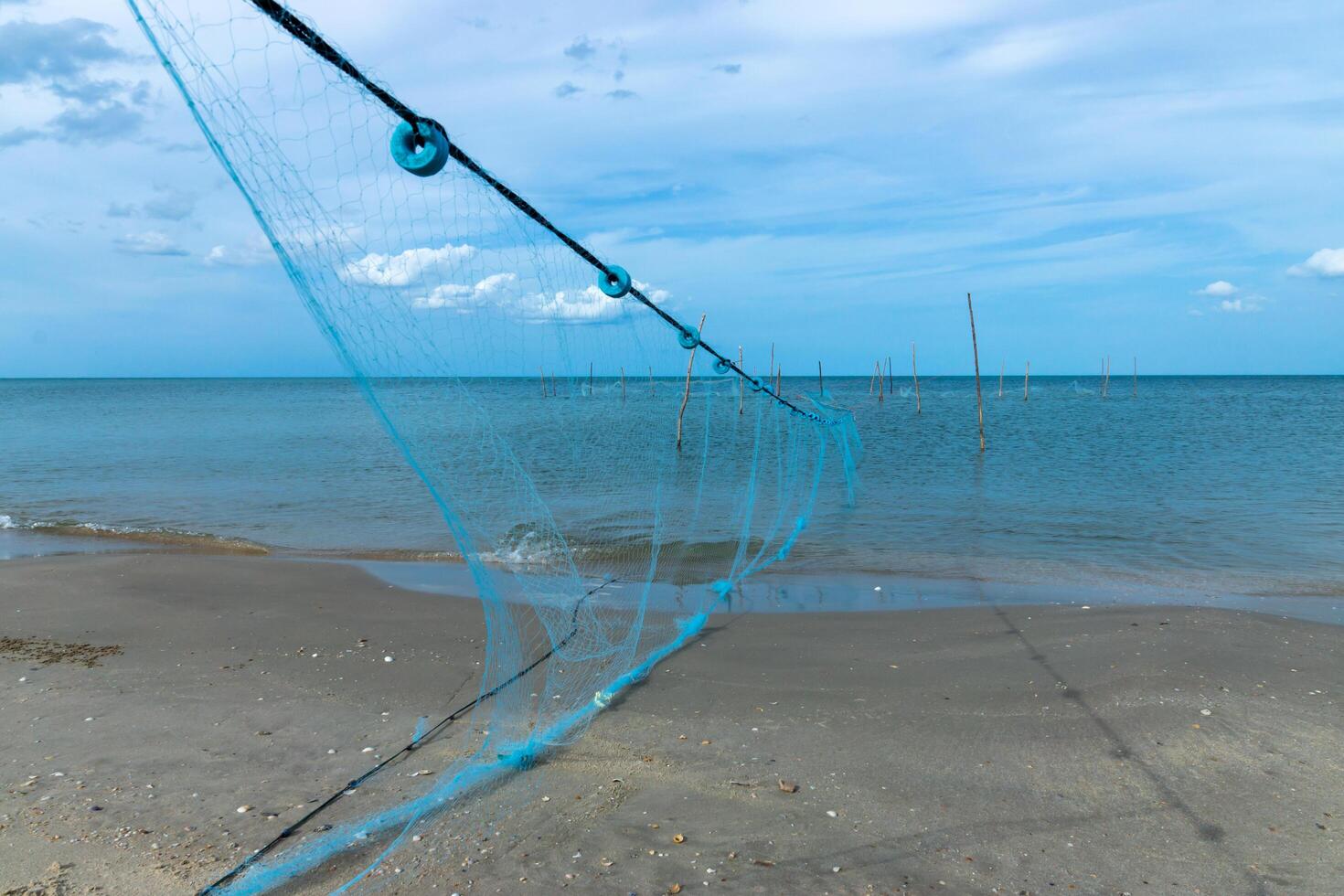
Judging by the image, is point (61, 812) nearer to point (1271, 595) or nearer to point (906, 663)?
point (906, 663)

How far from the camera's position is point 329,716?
5254 millimetres

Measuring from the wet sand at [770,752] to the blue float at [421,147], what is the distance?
278 centimetres

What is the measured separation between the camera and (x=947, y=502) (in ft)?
51.7

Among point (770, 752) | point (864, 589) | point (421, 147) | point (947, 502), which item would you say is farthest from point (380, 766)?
point (947, 502)

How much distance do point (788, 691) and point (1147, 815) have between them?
87.1 inches

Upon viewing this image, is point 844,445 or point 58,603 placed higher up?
point 844,445

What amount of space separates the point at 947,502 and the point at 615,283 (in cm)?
1156

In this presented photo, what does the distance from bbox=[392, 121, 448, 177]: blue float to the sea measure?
10.3 feet

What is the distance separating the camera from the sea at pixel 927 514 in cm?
941

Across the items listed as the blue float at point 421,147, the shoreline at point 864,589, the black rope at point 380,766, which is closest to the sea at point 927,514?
the shoreline at point 864,589

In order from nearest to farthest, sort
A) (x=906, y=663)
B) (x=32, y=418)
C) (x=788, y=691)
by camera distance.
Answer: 1. (x=788, y=691)
2. (x=906, y=663)
3. (x=32, y=418)

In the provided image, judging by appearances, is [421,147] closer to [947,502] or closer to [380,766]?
[380,766]

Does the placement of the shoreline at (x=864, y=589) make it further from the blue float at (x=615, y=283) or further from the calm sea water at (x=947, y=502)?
the blue float at (x=615, y=283)

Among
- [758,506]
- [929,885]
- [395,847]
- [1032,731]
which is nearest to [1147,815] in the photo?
[1032,731]
